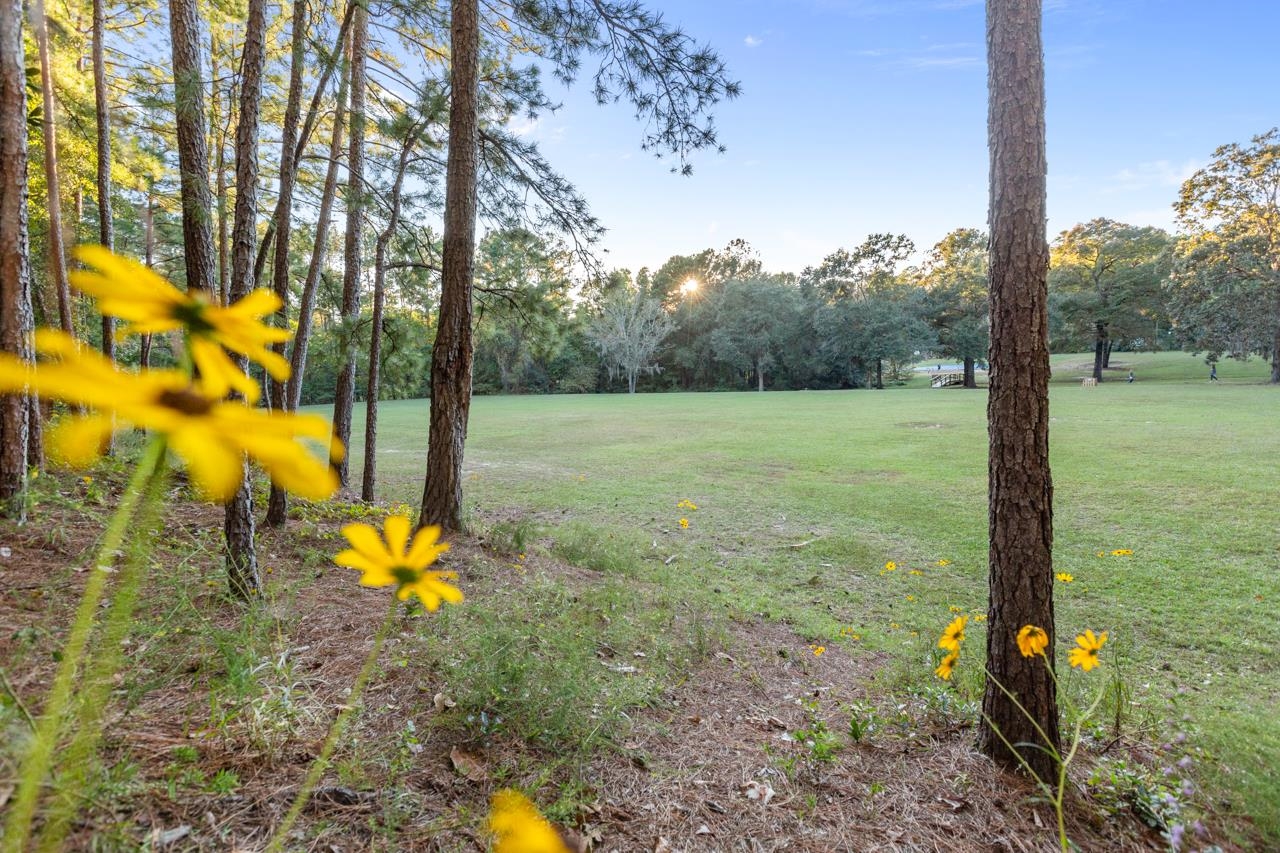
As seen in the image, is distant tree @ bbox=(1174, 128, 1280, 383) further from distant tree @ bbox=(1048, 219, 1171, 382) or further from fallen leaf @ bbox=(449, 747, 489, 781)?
fallen leaf @ bbox=(449, 747, 489, 781)

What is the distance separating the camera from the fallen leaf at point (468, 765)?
4.85 feet

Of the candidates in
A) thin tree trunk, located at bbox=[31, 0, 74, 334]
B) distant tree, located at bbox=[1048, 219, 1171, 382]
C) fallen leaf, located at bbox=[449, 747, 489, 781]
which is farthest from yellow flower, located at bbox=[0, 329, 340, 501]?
distant tree, located at bbox=[1048, 219, 1171, 382]

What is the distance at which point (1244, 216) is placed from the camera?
2003 cm

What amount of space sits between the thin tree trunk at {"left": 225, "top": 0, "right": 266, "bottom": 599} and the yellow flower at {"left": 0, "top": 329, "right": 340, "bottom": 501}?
2.22 metres

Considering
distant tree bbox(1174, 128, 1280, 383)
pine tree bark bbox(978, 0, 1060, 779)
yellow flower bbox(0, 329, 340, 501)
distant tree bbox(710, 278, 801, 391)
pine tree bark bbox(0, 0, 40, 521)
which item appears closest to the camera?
yellow flower bbox(0, 329, 340, 501)

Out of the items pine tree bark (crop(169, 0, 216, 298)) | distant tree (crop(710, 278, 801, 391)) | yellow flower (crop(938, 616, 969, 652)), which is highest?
distant tree (crop(710, 278, 801, 391))

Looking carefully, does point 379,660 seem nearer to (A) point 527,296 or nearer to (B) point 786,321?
(A) point 527,296

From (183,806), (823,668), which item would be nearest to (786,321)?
(823,668)

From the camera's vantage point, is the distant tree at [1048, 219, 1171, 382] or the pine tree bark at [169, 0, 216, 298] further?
the distant tree at [1048, 219, 1171, 382]

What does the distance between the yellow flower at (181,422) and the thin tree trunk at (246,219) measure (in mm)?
2219

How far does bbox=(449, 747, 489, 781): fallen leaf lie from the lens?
1479 millimetres

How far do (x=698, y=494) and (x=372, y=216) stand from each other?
5.00 meters

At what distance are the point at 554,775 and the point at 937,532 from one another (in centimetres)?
506

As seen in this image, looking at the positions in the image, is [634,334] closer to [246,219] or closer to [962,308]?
[962,308]
